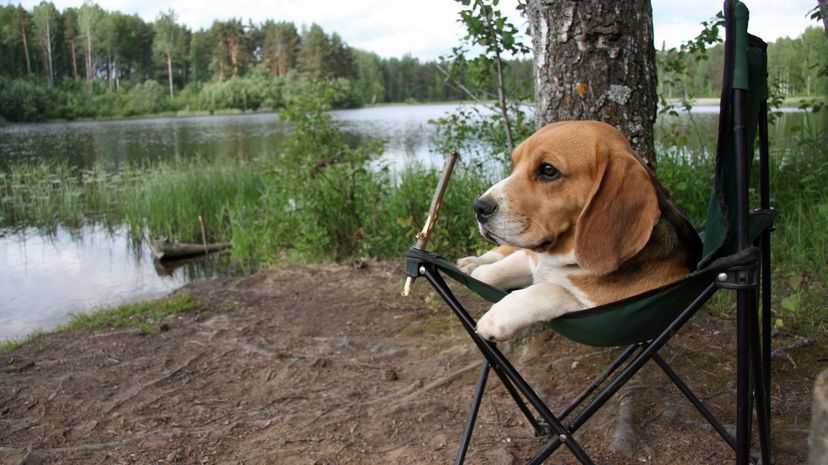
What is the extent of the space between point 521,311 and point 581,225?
13.2 inches

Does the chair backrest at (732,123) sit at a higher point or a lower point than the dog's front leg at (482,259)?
higher

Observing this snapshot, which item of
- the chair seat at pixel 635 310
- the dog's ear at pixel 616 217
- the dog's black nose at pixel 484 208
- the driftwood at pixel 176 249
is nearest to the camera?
the chair seat at pixel 635 310

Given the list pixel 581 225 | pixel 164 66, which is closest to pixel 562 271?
pixel 581 225

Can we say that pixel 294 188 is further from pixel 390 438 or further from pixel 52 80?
pixel 52 80

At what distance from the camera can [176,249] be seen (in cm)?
962

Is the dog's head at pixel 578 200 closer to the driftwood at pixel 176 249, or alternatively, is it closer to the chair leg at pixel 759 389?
the chair leg at pixel 759 389

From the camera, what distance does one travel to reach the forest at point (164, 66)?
51766 mm

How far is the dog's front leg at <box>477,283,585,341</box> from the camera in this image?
2.14 m

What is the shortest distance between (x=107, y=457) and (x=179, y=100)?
203ft

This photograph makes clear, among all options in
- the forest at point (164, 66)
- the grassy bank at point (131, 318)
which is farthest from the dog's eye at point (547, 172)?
the forest at point (164, 66)

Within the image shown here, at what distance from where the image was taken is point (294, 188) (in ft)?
24.0

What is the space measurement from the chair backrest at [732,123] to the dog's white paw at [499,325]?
1.92ft

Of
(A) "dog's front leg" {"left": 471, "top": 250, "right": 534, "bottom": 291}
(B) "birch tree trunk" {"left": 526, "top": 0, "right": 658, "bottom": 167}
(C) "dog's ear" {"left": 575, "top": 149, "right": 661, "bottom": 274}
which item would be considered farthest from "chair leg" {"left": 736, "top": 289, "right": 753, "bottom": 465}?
(B) "birch tree trunk" {"left": 526, "top": 0, "right": 658, "bottom": 167}

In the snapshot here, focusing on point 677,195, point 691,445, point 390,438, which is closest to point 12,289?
point 390,438
